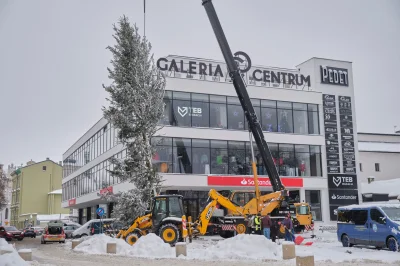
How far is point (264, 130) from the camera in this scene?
45375 millimetres

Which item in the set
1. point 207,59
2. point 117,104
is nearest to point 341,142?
point 207,59

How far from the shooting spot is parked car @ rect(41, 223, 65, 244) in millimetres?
37188

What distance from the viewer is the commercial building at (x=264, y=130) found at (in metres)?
41.8

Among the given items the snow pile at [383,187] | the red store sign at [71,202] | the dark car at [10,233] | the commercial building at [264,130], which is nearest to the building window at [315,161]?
the commercial building at [264,130]

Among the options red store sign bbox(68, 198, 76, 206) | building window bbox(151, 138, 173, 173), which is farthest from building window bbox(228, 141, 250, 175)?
red store sign bbox(68, 198, 76, 206)

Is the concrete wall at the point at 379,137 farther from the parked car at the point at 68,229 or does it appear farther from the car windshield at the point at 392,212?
the car windshield at the point at 392,212

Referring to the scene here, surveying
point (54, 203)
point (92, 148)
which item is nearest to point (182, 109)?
point (92, 148)

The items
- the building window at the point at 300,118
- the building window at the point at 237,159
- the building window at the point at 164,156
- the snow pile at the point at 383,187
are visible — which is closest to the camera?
the building window at the point at 164,156

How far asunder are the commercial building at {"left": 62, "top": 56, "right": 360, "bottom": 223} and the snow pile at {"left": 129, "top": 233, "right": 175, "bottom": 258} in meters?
17.6

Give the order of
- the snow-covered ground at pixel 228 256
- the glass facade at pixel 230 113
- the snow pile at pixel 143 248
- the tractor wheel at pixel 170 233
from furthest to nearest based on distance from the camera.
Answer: the glass facade at pixel 230 113, the tractor wheel at pixel 170 233, the snow pile at pixel 143 248, the snow-covered ground at pixel 228 256

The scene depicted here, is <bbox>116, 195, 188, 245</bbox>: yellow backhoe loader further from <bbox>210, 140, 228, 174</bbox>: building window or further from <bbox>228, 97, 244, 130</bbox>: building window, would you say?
<bbox>228, 97, 244, 130</bbox>: building window

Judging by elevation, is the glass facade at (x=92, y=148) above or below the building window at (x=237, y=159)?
above

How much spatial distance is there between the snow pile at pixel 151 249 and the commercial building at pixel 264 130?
17645 millimetres

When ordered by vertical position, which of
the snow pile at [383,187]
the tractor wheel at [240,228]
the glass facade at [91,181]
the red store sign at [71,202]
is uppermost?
the glass facade at [91,181]
